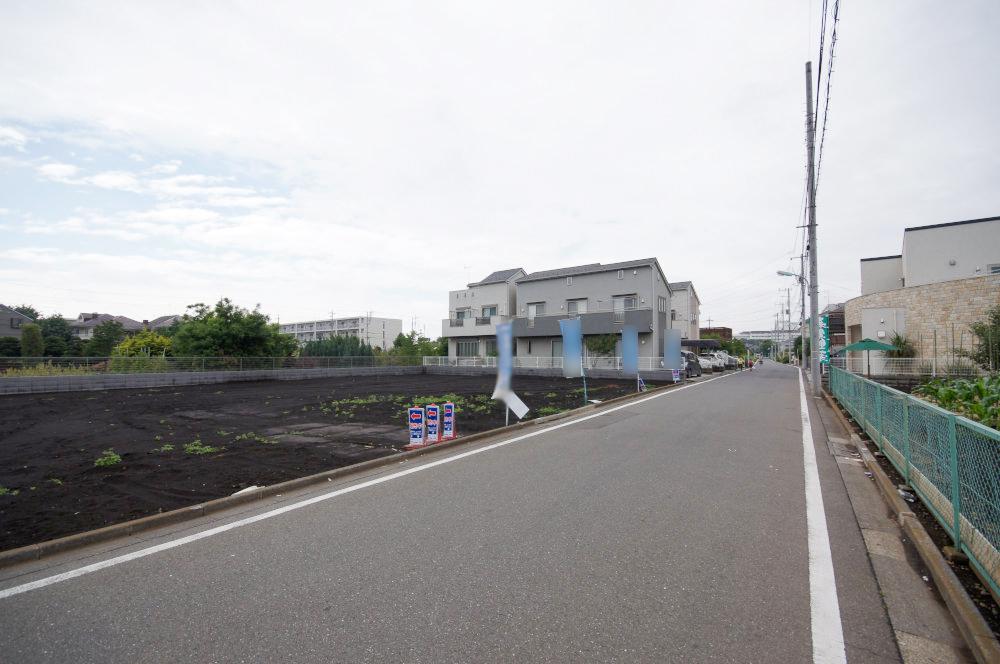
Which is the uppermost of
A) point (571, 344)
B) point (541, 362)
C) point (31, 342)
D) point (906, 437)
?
point (31, 342)

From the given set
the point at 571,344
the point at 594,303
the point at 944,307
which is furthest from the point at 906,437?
the point at 594,303

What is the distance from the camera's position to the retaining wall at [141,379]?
1984 cm

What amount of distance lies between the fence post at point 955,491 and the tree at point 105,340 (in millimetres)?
54878

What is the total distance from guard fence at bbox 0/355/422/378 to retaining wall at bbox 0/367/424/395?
16.7 inches

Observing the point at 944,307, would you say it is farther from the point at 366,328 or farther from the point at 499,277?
the point at 366,328

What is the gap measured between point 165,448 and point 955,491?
9879mm

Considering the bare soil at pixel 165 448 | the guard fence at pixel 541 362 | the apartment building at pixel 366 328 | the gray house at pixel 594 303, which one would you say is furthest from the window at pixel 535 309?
the apartment building at pixel 366 328

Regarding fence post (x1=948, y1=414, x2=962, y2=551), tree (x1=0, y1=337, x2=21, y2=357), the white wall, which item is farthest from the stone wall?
tree (x1=0, y1=337, x2=21, y2=357)

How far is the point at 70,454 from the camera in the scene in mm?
7535

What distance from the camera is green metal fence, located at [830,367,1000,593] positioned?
10.2ft

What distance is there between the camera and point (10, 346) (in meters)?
44.4

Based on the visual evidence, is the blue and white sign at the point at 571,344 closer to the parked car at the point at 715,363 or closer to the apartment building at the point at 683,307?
the parked car at the point at 715,363

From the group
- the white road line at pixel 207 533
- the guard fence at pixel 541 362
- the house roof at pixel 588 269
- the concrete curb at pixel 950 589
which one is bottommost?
the white road line at pixel 207 533

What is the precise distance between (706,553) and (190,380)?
28.0 metres
